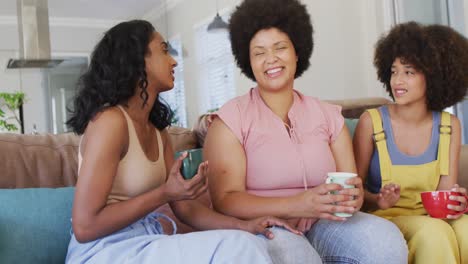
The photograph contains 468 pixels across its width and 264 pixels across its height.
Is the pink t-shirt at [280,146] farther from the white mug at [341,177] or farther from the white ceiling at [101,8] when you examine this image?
the white ceiling at [101,8]

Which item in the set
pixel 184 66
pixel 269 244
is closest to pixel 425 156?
A: pixel 269 244

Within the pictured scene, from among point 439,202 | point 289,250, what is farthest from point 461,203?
point 289,250

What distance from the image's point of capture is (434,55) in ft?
6.46

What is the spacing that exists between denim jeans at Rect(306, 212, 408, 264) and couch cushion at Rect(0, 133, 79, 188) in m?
0.94

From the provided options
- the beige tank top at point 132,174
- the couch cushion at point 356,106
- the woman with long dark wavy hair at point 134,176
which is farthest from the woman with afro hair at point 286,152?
the couch cushion at point 356,106

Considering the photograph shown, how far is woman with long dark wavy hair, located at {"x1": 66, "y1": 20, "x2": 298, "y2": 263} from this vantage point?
1216 mm

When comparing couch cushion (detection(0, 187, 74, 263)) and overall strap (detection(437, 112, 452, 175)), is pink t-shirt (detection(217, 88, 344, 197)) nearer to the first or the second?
overall strap (detection(437, 112, 452, 175))

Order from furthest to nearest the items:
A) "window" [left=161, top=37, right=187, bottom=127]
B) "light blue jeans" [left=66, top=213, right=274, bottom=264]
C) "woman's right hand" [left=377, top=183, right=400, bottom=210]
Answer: "window" [left=161, top=37, right=187, bottom=127]
"woman's right hand" [left=377, top=183, right=400, bottom=210]
"light blue jeans" [left=66, top=213, right=274, bottom=264]

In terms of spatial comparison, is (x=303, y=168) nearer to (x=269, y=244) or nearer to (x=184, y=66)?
(x=269, y=244)

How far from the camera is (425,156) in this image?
1919 millimetres

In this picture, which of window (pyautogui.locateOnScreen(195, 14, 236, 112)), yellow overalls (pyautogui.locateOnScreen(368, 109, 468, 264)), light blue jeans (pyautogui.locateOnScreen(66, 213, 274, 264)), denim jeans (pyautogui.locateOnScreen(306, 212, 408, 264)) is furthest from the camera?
window (pyautogui.locateOnScreen(195, 14, 236, 112))

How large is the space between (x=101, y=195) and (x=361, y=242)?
67 cm

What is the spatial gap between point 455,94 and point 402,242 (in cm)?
87

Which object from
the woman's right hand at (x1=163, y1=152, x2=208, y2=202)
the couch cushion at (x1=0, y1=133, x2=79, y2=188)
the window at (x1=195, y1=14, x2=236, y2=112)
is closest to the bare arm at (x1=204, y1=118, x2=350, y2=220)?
the woman's right hand at (x1=163, y1=152, x2=208, y2=202)
